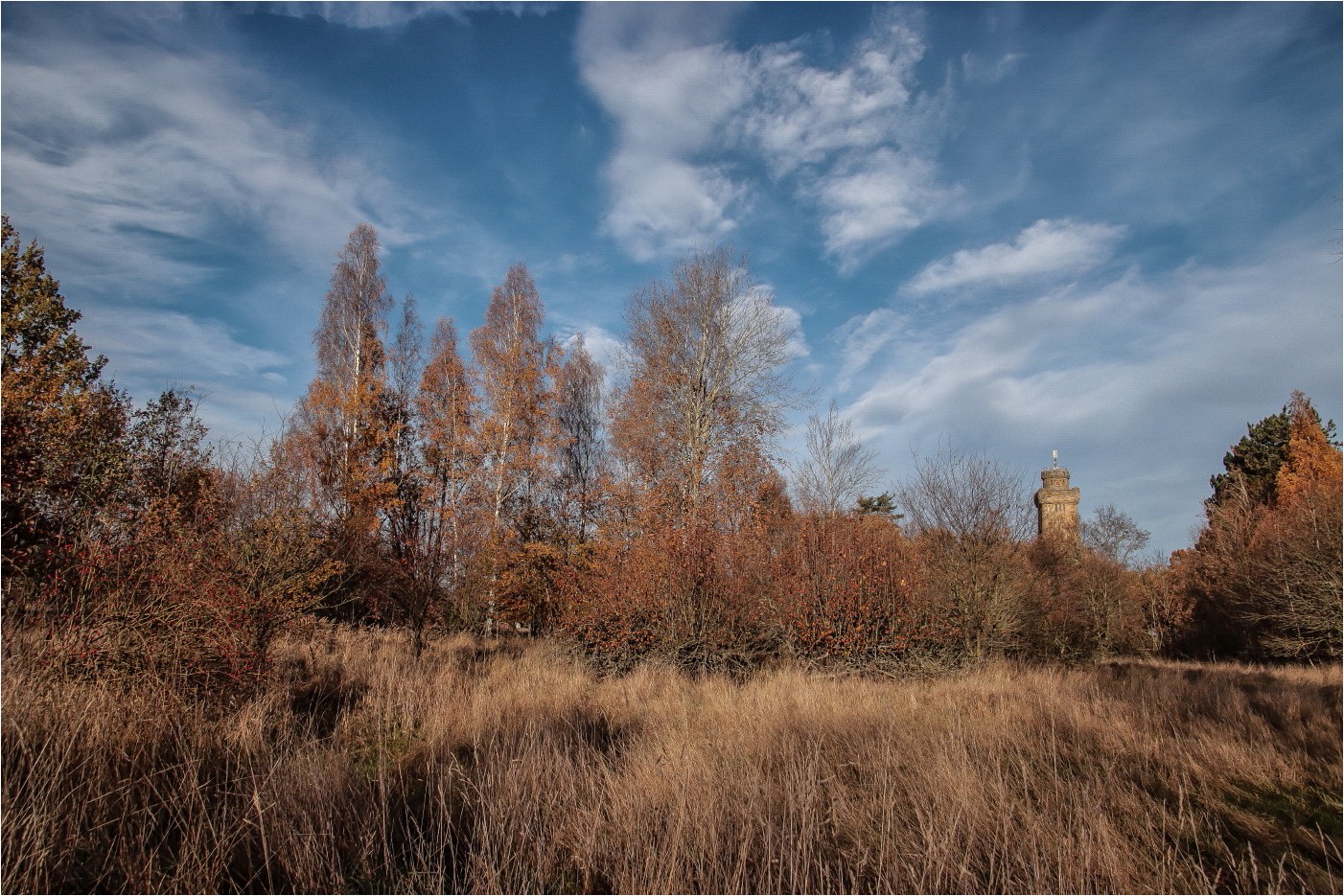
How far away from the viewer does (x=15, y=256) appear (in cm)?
1617

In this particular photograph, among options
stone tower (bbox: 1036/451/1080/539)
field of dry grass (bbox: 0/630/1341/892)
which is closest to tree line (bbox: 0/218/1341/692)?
field of dry grass (bbox: 0/630/1341/892)

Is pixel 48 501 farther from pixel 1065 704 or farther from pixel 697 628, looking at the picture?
pixel 1065 704

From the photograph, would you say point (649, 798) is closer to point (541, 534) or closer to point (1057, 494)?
point (541, 534)

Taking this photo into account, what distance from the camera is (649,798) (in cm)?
366

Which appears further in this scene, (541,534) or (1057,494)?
(1057,494)

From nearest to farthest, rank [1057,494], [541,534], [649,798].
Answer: [649,798] → [541,534] → [1057,494]

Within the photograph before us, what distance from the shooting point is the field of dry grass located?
285 centimetres

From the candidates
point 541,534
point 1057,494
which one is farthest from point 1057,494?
point 541,534

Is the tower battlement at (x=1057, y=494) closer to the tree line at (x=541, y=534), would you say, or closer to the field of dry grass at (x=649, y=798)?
the tree line at (x=541, y=534)

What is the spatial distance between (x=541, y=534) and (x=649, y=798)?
16133 millimetres

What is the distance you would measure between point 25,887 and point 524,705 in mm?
4573

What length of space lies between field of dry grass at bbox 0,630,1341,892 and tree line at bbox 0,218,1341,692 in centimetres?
137

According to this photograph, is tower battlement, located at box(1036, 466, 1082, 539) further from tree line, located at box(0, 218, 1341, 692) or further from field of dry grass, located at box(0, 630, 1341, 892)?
field of dry grass, located at box(0, 630, 1341, 892)

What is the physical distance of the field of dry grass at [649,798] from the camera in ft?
9.34
